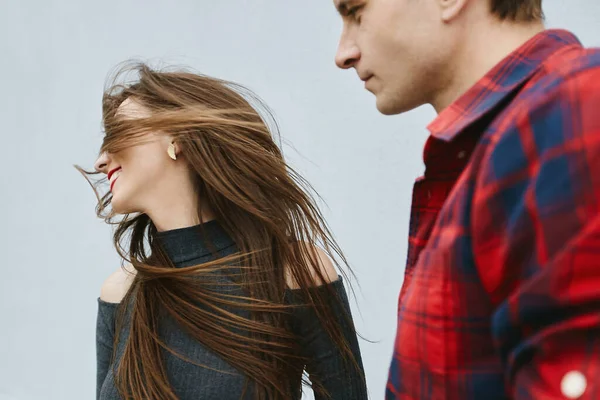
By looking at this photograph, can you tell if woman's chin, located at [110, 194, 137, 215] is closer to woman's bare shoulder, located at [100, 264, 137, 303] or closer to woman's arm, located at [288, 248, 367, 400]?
woman's bare shoulder, located at [100, 264, 137, 303]

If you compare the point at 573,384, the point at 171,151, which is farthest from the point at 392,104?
the point at 171,151

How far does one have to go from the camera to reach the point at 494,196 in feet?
2.11

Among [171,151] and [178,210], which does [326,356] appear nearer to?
[178,210]

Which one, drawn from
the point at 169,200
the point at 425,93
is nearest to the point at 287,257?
the point at 169,200

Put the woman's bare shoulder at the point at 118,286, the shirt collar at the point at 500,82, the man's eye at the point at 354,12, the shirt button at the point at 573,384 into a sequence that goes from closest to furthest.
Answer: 1. the shirt button at the point at 573,384
2. the shirt collar at the point at 500,82
3. the man's eye at the point at 354,12
4. the woman's bare shoulder at the point at 118,286

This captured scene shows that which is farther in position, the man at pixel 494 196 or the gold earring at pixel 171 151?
the gold earring at pixel 171 151

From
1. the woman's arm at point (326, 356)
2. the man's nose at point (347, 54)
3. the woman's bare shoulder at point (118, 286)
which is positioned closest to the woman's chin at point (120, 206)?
the woman's bare shoulder at point (118, 286)

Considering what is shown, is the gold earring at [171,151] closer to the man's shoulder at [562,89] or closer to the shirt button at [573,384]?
the man's shoulder at [562,89]

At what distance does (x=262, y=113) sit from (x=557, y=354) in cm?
122

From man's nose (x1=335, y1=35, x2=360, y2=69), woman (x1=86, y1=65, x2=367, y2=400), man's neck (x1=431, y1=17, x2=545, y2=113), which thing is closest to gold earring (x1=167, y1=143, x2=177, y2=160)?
woman (x1=86, y1=65, x2=367, y2=400)

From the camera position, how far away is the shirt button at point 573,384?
57 centimetres

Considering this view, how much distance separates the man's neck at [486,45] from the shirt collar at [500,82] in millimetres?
33

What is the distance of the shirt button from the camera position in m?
0.57

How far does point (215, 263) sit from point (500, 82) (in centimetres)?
95
